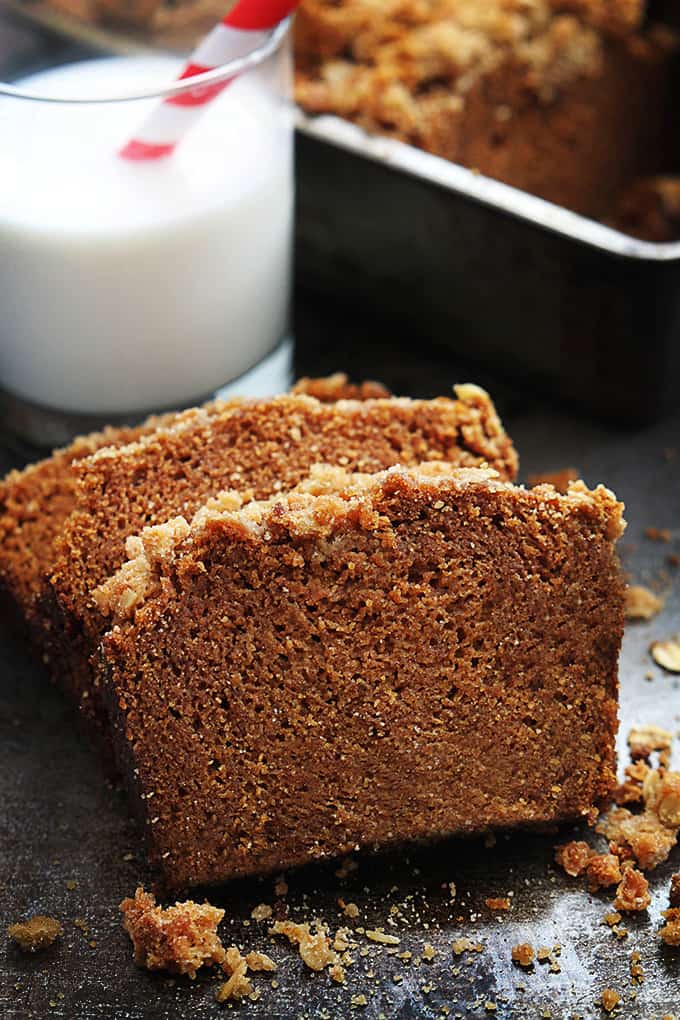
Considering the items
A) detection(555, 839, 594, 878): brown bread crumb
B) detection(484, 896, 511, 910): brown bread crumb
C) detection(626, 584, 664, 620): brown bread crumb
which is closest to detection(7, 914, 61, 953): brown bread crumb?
detection(484, 896, 511, 910): brown bread crumb

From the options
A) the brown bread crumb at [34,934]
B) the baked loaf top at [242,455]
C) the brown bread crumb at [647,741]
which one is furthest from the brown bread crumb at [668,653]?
the brown bread crumb at [34,934]

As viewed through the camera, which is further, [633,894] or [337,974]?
[633,894]

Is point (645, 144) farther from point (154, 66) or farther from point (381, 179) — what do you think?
point (154, 66)

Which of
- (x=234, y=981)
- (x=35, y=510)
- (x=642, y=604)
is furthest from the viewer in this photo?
(x=642, y=604)

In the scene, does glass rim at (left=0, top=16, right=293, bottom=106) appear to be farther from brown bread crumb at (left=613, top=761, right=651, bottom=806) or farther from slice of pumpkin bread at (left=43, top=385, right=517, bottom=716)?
→ brown bread crumb at (left=613, top=761, right=651, bottom=806)

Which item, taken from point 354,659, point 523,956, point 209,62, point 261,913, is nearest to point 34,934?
point 261,913

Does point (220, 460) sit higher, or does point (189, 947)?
point (220, 460)

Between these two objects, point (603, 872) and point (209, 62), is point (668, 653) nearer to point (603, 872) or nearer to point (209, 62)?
point (603, 872)
